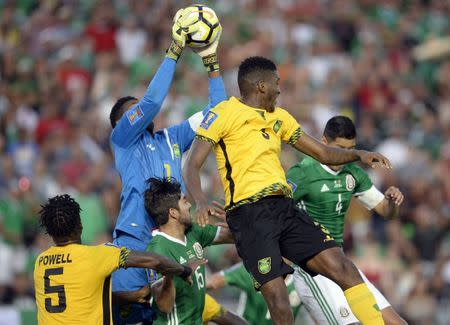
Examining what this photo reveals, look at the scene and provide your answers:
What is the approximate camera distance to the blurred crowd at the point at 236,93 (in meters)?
14.1

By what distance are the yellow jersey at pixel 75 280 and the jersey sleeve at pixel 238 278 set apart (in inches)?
111

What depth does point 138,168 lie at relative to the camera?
356 inches

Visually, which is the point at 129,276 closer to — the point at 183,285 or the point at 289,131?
the point at 183,285

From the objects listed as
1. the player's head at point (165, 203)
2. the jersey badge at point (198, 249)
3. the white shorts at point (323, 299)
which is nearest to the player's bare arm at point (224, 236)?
the jersey badge at point (198, 249)

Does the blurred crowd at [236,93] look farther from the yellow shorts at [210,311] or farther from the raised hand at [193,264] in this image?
the raised hand at [193,264]

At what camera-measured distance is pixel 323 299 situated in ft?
30.8

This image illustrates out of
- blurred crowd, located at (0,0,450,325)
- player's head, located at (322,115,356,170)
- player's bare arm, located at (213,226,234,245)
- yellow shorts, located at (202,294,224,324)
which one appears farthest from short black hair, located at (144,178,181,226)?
A: blurred crowd, located at (0,0,450,325)

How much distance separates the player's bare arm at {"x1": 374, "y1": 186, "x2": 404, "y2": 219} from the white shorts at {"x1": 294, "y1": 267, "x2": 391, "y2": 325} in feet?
2.32

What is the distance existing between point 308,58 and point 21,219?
6.16 m

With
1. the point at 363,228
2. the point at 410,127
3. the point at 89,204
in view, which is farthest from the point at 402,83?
the point at 89,204

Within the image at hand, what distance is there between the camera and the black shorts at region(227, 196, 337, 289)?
796cm

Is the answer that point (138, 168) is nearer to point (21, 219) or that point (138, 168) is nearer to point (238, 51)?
point (21, 219)

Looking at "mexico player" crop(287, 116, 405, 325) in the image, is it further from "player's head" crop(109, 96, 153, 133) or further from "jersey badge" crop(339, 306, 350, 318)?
"player's head" crop(109, 96, 153, 133)

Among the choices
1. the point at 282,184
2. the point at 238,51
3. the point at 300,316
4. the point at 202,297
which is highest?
the point at 238,51
